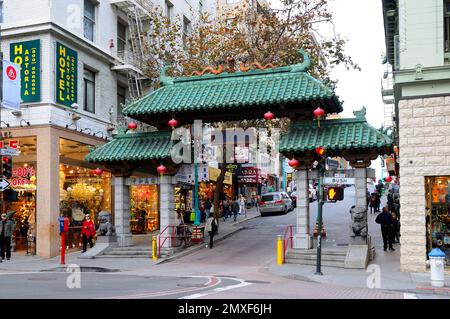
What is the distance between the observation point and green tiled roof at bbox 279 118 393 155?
20.7 m

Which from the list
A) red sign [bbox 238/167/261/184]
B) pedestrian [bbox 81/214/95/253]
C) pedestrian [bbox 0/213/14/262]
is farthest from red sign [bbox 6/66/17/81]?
red sign [bbox 238/167/261/184]

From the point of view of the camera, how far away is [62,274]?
1884 cm

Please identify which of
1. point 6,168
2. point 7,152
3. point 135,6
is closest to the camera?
point 7,152

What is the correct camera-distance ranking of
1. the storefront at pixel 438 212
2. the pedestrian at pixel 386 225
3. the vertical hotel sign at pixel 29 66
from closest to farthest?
1. the storefront at pixel 438 212
2. the pedestrian at pixel 386 225
3. the vertical hotel sign at pixel 29 66

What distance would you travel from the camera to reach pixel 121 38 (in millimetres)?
32375

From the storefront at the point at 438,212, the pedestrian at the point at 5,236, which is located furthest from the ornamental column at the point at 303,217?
the pedestrian at the point at 5,236

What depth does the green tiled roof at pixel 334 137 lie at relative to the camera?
20.7 metres

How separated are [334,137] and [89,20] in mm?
15059

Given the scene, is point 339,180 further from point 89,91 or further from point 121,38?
point 121,38

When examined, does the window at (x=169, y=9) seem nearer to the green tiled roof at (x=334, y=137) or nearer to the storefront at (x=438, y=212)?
the green tiled roof at (x=334, y=137)

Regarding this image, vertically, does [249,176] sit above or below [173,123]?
below

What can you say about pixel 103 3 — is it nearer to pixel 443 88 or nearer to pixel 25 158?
pixel 25 158

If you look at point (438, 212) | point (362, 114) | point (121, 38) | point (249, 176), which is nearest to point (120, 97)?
point (121, 38)

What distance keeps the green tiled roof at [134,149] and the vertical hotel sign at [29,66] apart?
385 cm
